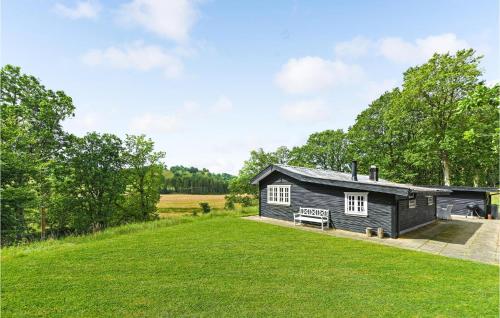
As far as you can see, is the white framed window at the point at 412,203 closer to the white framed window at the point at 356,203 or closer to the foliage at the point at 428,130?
the white framed window at the point at 356,203

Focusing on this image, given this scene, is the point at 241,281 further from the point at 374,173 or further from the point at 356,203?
the point at 374,173

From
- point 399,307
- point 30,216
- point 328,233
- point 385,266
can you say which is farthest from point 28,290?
point 30,216

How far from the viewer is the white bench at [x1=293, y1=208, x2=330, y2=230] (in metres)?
13.6

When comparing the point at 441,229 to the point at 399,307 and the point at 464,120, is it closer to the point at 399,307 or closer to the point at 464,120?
the point at 399,307

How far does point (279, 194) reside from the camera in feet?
55.2

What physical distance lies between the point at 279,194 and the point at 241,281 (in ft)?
35.8

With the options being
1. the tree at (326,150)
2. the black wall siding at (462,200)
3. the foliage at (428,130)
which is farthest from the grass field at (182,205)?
the black wall siding at (462,200)

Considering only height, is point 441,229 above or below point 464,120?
below

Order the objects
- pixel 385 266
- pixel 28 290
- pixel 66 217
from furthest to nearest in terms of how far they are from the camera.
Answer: pixel 66 217 → pixel 385 266 → pixel 28 290

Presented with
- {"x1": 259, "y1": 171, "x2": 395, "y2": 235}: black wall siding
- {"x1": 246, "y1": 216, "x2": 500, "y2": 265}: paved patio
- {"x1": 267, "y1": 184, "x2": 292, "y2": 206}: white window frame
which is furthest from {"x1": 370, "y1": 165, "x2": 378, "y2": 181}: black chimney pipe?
{"x1": 267, "y1": 184, "x2": 292, "y2": 206}: white window frame

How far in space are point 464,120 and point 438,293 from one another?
82.7ft

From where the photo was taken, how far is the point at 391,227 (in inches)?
448

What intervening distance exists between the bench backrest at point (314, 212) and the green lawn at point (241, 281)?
13.7ft

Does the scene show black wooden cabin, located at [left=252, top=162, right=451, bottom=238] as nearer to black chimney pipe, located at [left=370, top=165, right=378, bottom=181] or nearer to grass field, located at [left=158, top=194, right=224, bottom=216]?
black chimney pipe, located at [left=370, top=165, right=378, bottom=181]
